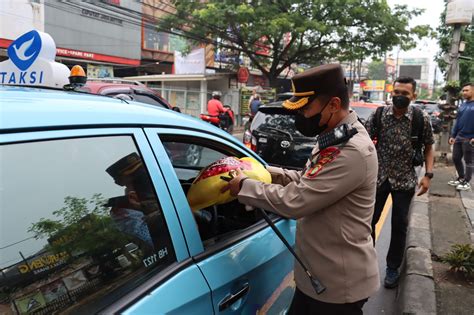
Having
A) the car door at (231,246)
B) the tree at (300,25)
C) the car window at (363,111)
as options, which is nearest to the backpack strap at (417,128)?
the car door at (231,246)

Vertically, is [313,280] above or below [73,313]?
below

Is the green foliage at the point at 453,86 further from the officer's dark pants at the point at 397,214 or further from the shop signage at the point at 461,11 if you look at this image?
the officer's dark pants at the point at 397,214

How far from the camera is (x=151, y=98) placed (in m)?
5.93

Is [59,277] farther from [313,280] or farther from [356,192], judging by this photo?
[356,192]

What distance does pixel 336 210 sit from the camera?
64.3 inches

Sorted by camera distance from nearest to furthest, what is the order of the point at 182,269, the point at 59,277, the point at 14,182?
the point at 14,182
the point at 59,277
the point at 182,269

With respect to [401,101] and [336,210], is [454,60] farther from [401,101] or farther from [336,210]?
[336,210]

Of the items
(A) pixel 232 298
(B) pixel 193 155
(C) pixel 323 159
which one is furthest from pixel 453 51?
(A) pixel 232 298

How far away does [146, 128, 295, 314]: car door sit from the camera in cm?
143

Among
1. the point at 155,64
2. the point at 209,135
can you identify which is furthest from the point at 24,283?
the point at 155,64

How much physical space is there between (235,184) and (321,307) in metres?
0.64

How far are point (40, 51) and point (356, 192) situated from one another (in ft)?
6.39

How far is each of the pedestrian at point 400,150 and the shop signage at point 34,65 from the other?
8.23ft

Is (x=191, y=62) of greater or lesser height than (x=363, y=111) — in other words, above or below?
above
